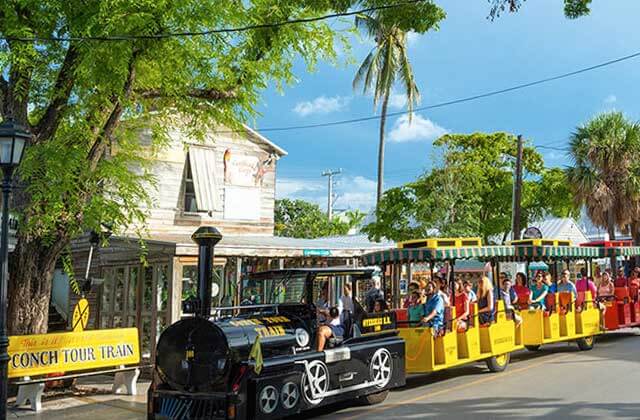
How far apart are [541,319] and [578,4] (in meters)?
6.48

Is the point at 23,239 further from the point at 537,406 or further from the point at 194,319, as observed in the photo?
the point at 537,406

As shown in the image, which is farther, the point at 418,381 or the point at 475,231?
the point at 475,231

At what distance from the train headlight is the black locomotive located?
0.6 inches

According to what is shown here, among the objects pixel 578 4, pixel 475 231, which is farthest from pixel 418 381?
pixel 475 231

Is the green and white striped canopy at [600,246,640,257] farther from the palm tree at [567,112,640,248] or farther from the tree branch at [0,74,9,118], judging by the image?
the tree branch at [0,74,9,118]

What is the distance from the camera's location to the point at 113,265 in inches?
615

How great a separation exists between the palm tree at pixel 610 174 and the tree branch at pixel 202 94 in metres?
17.7

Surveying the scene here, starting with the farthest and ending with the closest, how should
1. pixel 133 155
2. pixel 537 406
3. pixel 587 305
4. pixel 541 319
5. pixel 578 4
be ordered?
pixel 587 305
pixel 541 319
pixel 133 155
pixel 578 4
pixel 537 406

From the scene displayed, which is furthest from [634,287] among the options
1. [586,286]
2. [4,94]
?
[4,94]

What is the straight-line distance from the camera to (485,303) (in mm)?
11867

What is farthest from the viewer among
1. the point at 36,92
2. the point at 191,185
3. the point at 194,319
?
the point at 191,185

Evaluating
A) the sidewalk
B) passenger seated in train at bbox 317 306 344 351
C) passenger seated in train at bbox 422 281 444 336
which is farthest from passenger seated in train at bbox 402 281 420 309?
the sidewalk

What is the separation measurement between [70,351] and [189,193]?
8021mm

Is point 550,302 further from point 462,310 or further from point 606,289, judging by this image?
point 606,289
